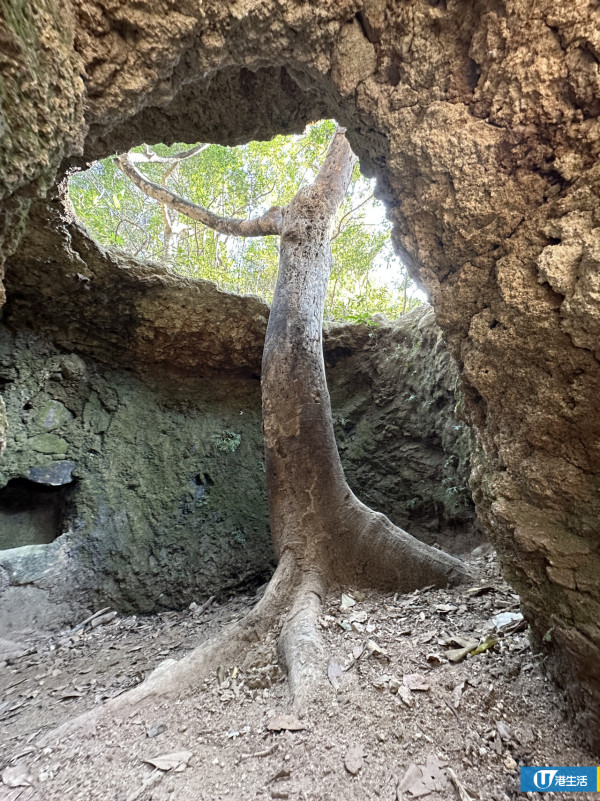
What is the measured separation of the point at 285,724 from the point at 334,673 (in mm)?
403

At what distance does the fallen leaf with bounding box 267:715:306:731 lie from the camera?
72.7 inches

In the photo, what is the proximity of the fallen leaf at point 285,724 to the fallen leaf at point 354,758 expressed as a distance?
253mm

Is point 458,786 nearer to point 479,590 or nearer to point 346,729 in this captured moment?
point 346,729

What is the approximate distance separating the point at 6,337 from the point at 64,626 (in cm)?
339

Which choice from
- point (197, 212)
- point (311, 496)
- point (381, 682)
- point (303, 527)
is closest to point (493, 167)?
point (381, 682)

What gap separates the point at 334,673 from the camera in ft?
7.13

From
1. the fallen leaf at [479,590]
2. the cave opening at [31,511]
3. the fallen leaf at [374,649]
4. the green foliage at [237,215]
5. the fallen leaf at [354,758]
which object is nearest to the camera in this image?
the fallen leaf at [354,758]

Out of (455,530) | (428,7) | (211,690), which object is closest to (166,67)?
(428,7)

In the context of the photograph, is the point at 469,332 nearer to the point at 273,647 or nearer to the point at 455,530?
the point at 273,647

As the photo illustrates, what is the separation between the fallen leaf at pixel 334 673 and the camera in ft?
6.86

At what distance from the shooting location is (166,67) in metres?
1.57

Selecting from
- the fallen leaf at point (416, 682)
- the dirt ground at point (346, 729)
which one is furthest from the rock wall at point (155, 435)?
the fallen leaf at point (416, 682)

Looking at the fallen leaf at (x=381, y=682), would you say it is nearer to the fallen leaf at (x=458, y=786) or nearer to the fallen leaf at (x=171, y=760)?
the fallen leaf at (x=458, y=786)

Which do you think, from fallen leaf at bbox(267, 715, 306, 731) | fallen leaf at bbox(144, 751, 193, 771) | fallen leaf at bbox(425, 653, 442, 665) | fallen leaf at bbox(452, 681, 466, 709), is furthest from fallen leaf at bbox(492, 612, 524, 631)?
fallen leaf at bbox(144, 751, 193, 771)
